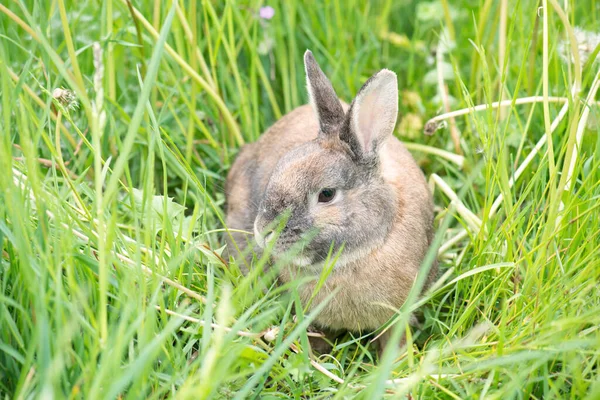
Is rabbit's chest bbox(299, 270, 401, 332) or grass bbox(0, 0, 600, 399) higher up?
grass bbox(0, 0, 600, 399)

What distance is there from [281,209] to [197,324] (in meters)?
0.57

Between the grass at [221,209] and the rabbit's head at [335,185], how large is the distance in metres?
0.26

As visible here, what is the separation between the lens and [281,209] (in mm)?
2896

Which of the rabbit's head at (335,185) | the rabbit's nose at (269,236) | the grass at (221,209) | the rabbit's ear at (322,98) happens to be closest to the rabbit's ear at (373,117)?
the rabbit's head at (335,185)

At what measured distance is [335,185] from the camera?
2.98 m

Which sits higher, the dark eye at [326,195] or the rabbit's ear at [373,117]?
the rabbit's ear at [373,117]

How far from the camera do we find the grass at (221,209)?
220cm

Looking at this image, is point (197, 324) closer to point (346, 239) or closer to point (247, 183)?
point (346, 239)

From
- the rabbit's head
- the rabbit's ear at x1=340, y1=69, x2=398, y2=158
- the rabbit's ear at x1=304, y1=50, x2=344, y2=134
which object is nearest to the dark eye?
the rabbit's head

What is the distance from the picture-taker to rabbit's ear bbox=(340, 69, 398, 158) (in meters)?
3.04

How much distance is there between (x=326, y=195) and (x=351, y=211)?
13 centimetres

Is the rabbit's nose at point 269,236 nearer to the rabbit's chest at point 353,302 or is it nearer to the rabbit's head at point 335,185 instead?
the rabbit's head at point 335,185

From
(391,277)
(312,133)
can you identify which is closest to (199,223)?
(312,133)

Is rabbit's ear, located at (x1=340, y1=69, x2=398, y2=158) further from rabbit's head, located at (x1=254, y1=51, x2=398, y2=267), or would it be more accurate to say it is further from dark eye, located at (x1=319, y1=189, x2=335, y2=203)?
dark eye, located at (x1=319, y1=189, x2=335, y2=203)
